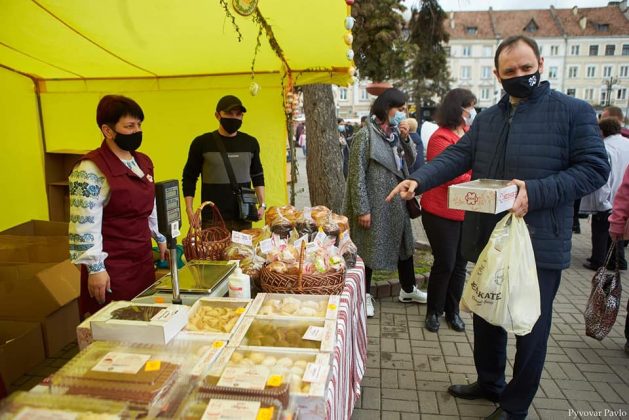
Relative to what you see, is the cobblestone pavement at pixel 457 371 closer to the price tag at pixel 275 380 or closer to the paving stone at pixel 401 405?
the paving stone at pixel 401 405

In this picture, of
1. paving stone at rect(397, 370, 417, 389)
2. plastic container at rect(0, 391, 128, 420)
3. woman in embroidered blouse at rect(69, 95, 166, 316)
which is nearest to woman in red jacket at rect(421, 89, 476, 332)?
paving stone at rect(397, 370, 417, 389)

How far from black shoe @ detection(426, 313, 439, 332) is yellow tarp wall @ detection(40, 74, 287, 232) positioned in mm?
2101

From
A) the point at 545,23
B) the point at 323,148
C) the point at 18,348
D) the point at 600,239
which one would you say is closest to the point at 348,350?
the point at 18,348

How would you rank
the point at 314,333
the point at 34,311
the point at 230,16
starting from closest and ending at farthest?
the point at 314,333 < the point at 230,16 < the point at 34,311

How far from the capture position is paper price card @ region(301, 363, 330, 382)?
1312 millimetres

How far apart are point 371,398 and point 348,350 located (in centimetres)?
94

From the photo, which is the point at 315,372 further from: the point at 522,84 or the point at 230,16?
the point at 230,16

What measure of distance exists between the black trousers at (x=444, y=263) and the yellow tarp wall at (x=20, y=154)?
416 centimetres

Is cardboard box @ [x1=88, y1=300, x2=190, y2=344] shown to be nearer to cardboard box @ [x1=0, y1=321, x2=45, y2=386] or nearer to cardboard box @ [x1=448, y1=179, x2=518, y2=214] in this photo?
cardboard box @ [x1=448, y1=179, x2=518, y2=214]

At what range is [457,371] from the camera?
121 inches

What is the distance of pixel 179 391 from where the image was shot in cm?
126

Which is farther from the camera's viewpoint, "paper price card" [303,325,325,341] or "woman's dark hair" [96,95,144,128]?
"woman's dark hair" [96,95,144,128]

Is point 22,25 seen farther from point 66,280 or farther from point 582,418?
point 582,418

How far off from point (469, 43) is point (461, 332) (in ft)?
198
